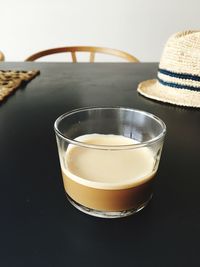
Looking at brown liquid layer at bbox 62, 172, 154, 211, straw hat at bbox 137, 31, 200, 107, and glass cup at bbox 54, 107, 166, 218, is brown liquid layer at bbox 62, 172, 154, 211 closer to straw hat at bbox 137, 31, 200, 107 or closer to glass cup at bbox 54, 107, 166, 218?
glass cup at bbox 54, 107, 166, 218

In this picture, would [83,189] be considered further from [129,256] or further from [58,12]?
[58,12]

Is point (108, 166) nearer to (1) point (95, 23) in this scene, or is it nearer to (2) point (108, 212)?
(2) point (108, 212)

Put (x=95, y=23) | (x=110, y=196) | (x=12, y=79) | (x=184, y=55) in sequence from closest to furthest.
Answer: (x=110, y=196) < (x=184, y=55) < (x=12, y=79) < (x=95, y=23)

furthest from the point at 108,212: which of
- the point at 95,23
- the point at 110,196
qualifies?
the point at 95,23

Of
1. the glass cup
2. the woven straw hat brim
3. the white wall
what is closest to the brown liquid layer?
the glass cup

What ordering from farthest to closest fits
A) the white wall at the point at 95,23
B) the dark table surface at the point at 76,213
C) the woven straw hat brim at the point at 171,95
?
the white wall at the point at 95,23, the woven straw hat brim at the point at 171,95, the dark table surface at the point at 76,213

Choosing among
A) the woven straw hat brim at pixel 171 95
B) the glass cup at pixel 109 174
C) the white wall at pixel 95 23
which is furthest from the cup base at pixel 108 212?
the white wall at pixel 95 23

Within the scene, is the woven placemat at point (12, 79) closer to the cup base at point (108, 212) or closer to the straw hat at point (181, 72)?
the straw hat at point (181, 72)
